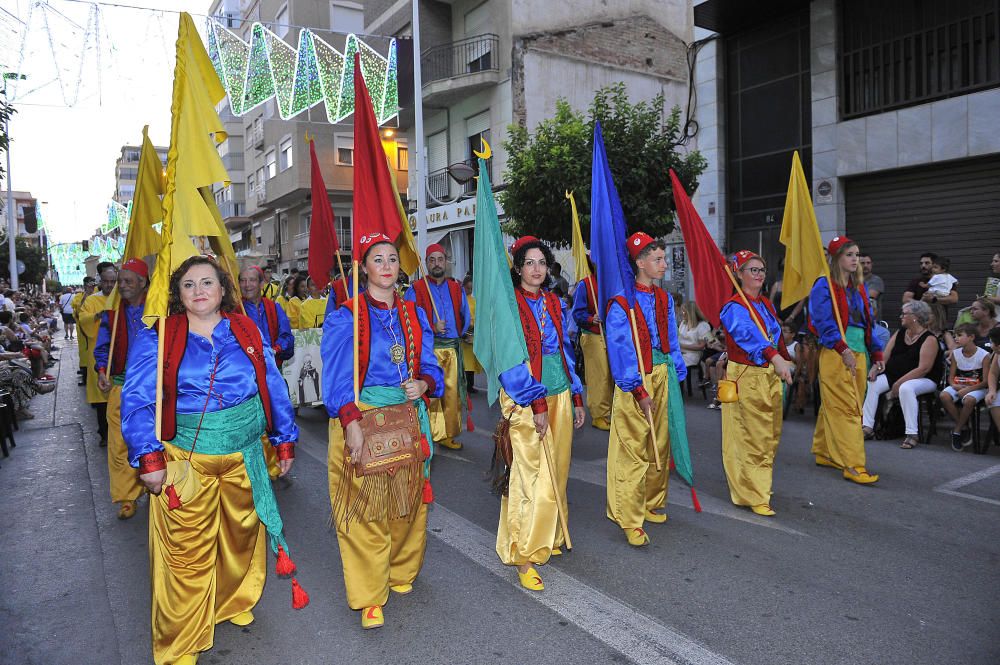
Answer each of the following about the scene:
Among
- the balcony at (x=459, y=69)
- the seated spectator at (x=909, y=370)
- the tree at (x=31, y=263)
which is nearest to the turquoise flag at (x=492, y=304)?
the seated spectator at (x=909, y=370)

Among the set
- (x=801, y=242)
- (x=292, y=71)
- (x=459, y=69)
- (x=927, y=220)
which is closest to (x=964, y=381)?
(x=801, y=242)

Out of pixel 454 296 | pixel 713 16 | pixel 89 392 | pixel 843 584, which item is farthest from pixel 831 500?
pixel 713 16

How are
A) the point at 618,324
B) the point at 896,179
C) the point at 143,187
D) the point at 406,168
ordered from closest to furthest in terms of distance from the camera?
the point at 618,324
the point at 143,187
the point at 896,179
the point at 406,168

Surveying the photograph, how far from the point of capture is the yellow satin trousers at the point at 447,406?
284 inches

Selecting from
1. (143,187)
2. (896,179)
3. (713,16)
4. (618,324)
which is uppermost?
(713,16)

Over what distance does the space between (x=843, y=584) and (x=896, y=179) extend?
10680mm

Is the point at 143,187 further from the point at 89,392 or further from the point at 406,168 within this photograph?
the point at 406,168

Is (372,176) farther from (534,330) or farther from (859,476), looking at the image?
(859,476)

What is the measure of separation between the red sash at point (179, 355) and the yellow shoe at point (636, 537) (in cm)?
238

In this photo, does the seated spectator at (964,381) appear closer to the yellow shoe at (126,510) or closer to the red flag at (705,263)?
the red flag at (705,263)

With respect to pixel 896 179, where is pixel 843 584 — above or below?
below

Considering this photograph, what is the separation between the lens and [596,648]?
3.35m

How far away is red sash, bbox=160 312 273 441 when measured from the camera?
3.21 meters

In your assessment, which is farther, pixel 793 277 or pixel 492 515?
pixel 793 277
